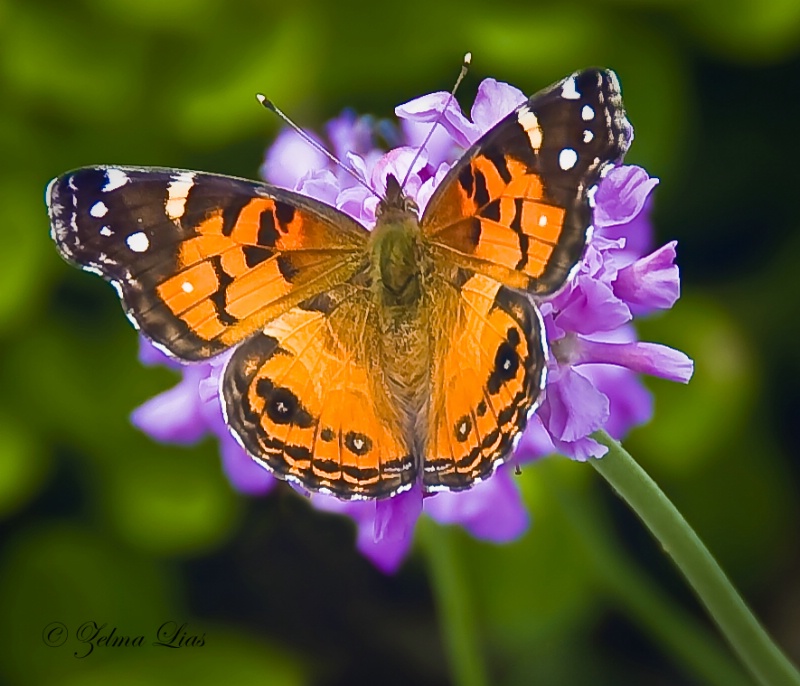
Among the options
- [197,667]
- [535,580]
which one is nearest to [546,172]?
[535,580]

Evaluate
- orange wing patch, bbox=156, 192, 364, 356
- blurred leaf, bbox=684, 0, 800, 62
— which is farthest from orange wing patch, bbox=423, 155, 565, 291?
blurred leaf, bbox=684, 0, 800, 62

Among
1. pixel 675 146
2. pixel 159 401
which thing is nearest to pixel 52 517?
pixel 159 401

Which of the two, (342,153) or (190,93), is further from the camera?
(190,93)

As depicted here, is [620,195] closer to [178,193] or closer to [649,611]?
[178,193]

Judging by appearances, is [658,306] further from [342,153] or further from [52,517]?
[52,517]

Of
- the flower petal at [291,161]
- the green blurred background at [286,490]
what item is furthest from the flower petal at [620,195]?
the green blurred background at [286,490]

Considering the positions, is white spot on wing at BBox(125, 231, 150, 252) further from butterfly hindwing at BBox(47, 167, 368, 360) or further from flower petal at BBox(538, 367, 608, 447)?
flower petal at BBox(538, 367, 608, 447)
